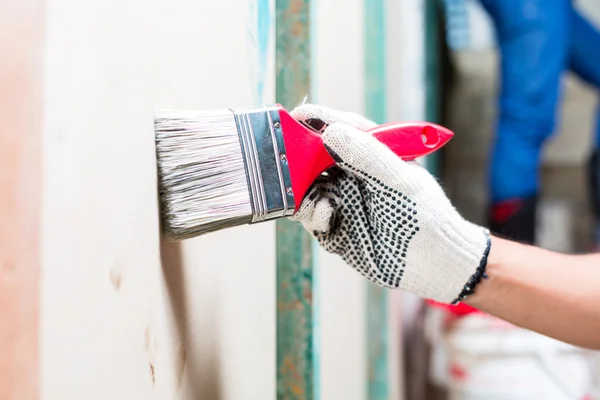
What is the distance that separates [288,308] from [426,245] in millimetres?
198

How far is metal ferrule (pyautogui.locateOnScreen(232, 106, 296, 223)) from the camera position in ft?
1.54

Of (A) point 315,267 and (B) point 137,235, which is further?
(A) point 315,267

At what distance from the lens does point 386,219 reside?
0.53 meters

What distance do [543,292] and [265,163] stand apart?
321 millimetres

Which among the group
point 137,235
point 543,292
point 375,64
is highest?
point 375,64

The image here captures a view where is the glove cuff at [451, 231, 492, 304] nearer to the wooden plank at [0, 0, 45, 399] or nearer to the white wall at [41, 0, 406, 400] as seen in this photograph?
the white wall at [41, 0, 406, 400]

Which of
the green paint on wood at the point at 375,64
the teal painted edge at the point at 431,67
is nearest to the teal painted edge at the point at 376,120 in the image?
the green paint on wood at the point at 375,64

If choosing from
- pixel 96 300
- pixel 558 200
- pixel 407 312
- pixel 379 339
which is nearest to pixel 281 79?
pixel 96 300

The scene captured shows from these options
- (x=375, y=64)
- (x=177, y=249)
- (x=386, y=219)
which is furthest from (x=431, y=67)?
(x=177, y=249)

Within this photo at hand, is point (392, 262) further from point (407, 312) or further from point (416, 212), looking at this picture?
point (407, 312)

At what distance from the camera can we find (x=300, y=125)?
1.64 ft

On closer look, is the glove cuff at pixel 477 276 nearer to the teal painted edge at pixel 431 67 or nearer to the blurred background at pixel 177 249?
the blurred background at pixel 177 249

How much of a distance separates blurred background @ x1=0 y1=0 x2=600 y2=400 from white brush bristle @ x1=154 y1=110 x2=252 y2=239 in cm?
1

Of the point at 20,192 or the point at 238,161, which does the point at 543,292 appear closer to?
the point at 238,161
